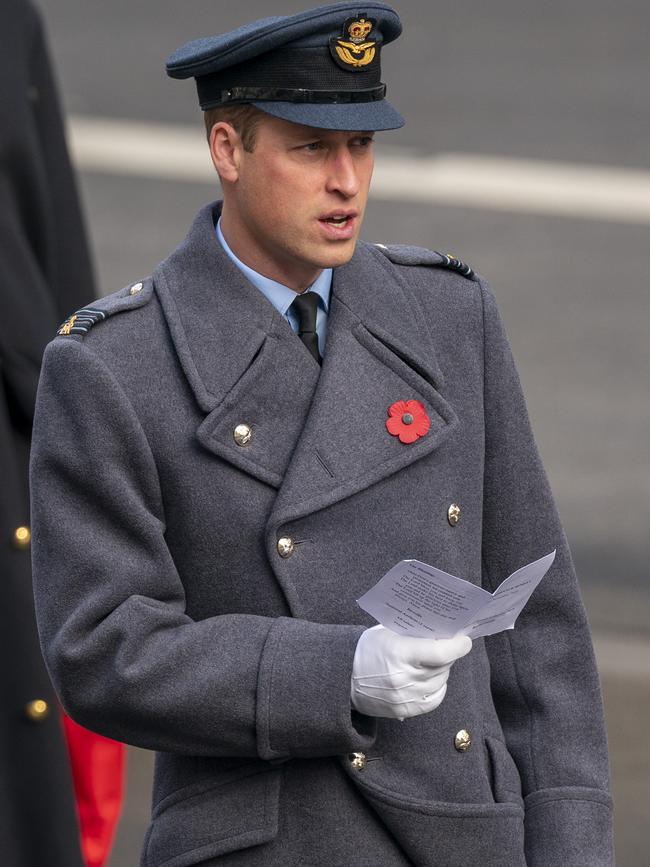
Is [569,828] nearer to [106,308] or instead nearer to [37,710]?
[106,308]

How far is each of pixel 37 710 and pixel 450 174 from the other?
699cm

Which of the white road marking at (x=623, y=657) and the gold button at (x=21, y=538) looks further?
the white road marking at (x=623, y=657)

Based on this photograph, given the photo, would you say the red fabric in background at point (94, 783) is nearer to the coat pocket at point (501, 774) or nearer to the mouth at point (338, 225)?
the coat pocket at point (501, 774)

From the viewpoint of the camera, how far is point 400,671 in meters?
2.72

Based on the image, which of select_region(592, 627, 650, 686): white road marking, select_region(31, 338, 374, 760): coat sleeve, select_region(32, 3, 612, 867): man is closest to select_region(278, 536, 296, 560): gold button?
select_region(32, 3, 612, 867): man

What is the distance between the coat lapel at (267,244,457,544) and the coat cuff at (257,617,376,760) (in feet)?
0.66

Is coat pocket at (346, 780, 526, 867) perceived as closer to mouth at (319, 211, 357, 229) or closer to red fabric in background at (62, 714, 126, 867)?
mouth at (319, 211, 357, 229)

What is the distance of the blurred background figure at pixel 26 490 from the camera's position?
13.5ft

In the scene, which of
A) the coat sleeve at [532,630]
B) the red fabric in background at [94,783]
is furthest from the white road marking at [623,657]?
the coat sleeve at [532,630]

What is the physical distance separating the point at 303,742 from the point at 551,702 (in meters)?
0.54

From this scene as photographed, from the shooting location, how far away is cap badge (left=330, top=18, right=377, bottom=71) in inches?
117

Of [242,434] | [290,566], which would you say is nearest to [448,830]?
[290,566]

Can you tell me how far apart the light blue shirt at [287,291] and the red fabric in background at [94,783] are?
163 cm

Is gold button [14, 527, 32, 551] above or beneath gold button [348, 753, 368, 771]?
beneath
